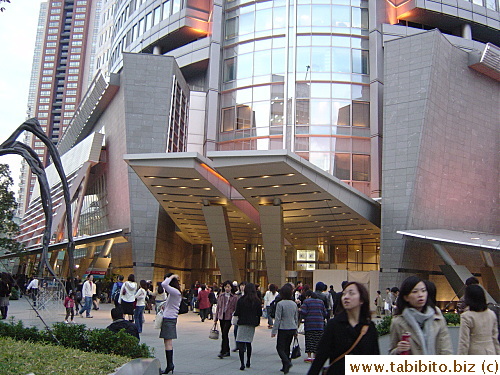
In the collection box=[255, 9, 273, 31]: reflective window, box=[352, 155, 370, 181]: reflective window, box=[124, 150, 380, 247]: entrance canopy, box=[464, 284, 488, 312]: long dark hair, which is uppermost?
box=[255, 9, 273, 31]: reflective window

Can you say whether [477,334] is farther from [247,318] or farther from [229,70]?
[229,70]

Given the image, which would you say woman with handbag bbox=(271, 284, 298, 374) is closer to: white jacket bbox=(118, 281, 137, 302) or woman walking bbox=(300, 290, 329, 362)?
woman walking bbox=(300, 290, 329, 362)

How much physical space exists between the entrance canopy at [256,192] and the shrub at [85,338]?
1258 centimetres

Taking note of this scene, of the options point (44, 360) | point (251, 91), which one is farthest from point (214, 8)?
point (44, 360)

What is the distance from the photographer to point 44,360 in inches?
276

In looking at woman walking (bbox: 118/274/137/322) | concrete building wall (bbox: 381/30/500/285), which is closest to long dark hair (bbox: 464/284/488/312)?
woman walking (bbox: 118/274/137/322)

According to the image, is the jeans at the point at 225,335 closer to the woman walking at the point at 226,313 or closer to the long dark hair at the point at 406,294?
the woman walking at the point at 226,313

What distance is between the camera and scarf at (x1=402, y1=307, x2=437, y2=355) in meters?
4.14

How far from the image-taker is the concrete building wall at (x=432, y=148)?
29078 mm

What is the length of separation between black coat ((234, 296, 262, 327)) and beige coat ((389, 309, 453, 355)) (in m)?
5.80

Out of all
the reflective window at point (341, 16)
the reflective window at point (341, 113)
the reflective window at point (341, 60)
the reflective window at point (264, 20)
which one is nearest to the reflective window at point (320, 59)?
the reflective window at point (341, 60)

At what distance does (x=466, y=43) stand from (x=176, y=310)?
113 feet

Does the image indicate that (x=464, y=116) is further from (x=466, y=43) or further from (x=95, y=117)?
(x=95, y=117)

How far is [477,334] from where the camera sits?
4777 millimetres
